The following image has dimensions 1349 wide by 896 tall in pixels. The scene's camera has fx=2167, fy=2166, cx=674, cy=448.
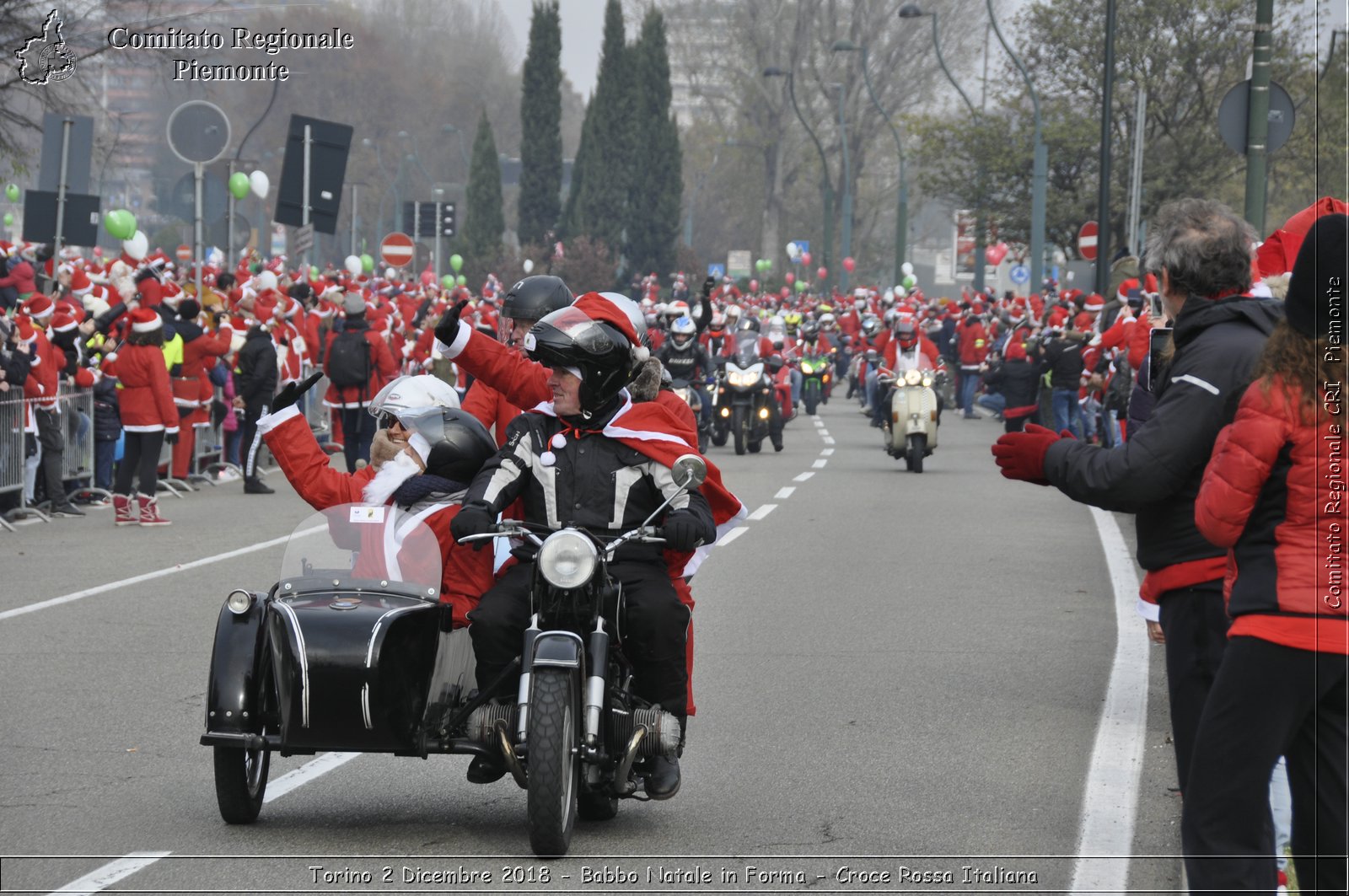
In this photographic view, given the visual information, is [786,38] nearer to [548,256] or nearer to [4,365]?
[548,256]

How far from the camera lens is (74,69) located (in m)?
22.3

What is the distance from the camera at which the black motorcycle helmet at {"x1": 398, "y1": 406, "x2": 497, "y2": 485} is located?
6770 mm

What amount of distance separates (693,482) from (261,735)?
4.72ft

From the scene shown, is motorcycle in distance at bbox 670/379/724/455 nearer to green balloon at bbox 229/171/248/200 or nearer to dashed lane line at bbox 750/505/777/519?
dashed lane line at bbox 750/505/777/519

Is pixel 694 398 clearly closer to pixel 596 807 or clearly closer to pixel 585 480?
pixel 596 807

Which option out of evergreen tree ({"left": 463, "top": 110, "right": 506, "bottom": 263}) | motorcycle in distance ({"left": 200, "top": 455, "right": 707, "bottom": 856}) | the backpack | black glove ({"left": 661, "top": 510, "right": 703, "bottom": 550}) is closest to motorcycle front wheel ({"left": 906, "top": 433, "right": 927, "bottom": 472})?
the backpack

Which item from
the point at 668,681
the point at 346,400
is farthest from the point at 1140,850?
the point at 346,400

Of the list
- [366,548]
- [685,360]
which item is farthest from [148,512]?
[366,548]

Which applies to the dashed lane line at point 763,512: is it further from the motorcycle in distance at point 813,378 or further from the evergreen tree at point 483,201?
the evergreen tree at point 483,201

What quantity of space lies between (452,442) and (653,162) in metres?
76.9

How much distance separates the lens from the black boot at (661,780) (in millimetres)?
6469

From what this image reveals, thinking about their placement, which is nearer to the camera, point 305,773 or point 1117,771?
point 305,773

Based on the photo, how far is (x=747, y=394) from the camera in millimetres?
27141

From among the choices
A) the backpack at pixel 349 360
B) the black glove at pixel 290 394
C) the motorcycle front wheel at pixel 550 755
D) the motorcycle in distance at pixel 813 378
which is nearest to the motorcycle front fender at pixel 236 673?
the black glove at pixel 290 394
